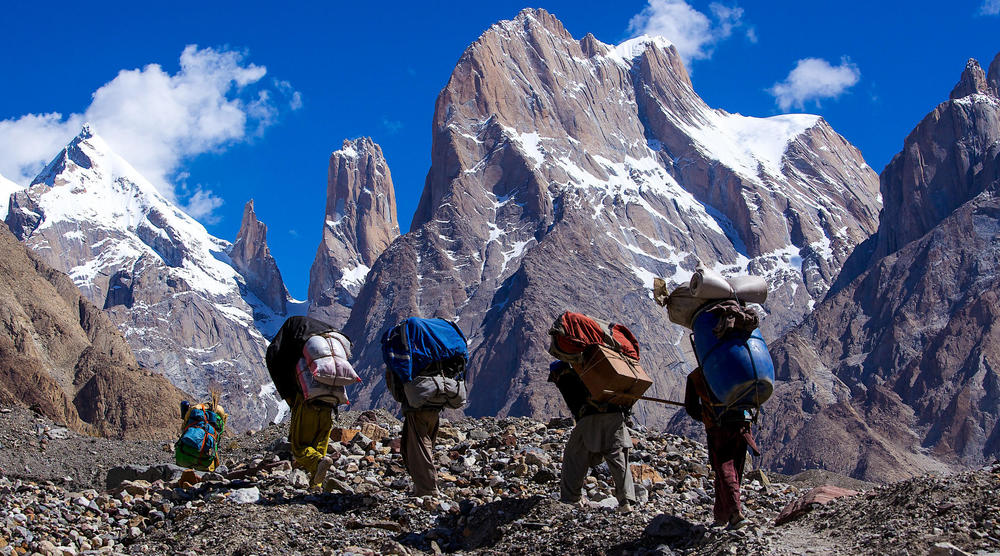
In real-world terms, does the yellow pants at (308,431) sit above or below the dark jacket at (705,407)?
above

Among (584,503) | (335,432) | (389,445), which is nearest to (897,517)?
(584,503)

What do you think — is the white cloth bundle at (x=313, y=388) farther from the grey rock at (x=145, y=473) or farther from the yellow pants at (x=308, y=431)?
the grey rock at (x=145, y=473)

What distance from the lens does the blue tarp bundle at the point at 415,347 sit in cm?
973

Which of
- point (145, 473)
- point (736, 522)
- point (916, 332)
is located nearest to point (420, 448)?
point (736, 522)

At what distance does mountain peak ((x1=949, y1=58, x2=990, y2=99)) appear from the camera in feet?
461

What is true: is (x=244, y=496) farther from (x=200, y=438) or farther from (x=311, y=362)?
(x=200, y=438)

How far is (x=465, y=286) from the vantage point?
154m

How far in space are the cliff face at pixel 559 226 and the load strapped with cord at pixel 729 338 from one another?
4128 inches

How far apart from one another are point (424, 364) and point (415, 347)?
0.60 ft

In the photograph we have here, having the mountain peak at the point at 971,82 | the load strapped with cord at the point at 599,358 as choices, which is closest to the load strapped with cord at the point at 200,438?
the load strapped with cord at the point at 599,358

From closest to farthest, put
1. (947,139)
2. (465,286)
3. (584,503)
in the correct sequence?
1. (584,503)
2. (947,139)
3. (465,286)

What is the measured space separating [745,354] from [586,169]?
170m

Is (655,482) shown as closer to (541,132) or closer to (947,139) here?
(947,139)

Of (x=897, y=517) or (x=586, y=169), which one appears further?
(x=586, y=169)
